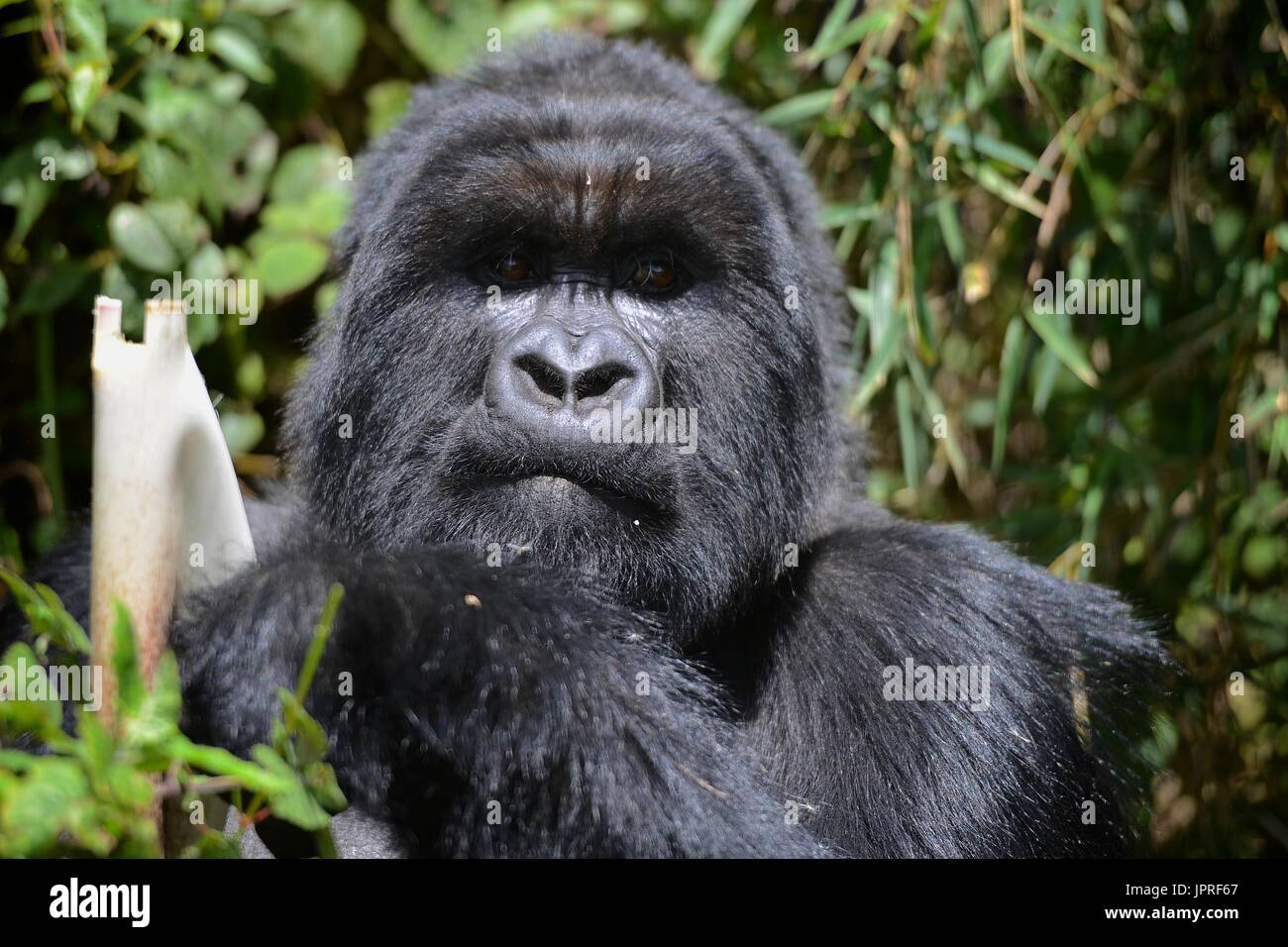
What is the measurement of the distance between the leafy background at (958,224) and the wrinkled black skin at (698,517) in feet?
3.17

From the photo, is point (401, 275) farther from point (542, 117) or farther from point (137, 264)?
point (137, 264)

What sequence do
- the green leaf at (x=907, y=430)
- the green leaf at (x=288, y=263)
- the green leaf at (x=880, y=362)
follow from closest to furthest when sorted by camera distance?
the green leaf at (x=880, y=362)
the green leaf at (x=907, y=430)
the green leaf at (x=288, y=263)

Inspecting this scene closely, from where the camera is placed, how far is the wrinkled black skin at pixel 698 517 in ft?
8.93

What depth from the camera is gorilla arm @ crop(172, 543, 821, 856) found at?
2.26 m

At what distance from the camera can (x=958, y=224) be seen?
4.78 m

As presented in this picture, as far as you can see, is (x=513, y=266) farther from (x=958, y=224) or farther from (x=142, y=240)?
(x=958, y=224)

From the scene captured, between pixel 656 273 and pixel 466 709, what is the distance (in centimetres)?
126

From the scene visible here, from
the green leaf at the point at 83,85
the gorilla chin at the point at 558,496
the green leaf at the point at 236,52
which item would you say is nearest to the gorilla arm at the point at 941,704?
the gorilla chin at the point at 558,496

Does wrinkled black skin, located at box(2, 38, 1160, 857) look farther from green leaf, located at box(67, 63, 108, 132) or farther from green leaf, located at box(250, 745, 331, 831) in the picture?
green leaf, located at box(67, 63, 108, 132)

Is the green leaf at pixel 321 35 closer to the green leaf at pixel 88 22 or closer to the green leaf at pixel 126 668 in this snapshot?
the green leaf at pixel 88 22

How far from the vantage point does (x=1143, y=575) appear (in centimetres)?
496
